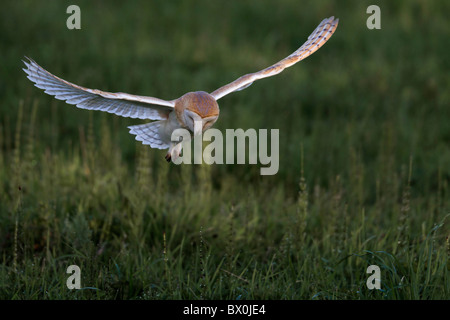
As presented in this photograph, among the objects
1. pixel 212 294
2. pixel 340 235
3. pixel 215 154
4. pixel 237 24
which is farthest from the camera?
pixel 237 24

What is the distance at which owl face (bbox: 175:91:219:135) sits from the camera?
2.46 meters

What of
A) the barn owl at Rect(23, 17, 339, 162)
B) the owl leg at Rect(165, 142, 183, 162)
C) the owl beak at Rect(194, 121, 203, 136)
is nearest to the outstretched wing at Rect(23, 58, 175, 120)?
the barn owl at Rect(23, 17, 339, 162)

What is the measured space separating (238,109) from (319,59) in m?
2.69

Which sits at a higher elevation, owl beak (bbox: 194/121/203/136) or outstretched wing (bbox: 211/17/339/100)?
outstretched wing (bbox: 211/17/339/100)

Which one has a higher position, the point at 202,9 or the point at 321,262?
the point at 202,9

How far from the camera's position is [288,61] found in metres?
3.09

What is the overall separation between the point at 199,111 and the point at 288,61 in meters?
0.83

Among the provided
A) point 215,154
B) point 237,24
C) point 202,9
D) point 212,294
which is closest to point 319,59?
point 237,24

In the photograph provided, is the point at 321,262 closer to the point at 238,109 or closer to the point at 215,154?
the point at 215,154

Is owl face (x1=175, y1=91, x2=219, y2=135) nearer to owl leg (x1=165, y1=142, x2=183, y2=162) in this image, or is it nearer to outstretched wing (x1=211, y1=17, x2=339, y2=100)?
outstretched wing (x1=211, y1=17, x2=339, y2=100)

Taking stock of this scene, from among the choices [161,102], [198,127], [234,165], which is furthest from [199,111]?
[234,165]

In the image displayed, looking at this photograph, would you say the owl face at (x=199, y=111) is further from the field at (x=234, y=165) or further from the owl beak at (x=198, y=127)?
the field at (x=234, y=165)

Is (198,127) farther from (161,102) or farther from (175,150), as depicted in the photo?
(175,150)

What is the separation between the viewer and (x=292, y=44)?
10.1 meters
